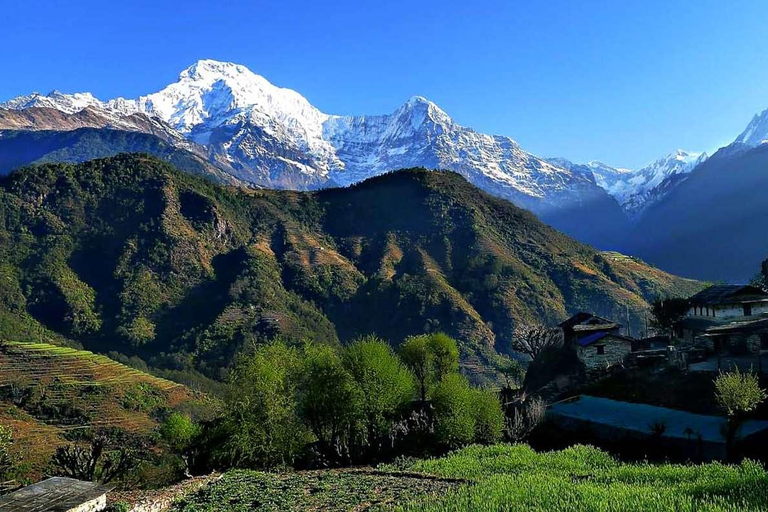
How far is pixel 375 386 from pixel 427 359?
12146mm

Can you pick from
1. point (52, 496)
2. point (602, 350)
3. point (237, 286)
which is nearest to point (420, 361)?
point (602, 350)

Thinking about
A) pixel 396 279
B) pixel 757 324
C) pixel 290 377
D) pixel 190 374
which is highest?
pixel 396 279

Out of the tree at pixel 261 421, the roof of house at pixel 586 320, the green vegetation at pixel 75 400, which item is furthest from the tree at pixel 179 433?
the roof of house at pixel 586 320

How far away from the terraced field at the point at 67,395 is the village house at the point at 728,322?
7252 centimetres

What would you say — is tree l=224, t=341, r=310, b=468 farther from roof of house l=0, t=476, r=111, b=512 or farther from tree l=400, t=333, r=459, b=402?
tree l=400, t=333, r=459, b=402

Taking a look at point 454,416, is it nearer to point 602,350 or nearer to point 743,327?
point 602,350

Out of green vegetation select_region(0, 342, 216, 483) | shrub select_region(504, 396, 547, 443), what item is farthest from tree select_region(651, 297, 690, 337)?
green vegetation select_region(0, 342, 216, 483)

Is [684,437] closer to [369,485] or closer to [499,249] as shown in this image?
[369,485]

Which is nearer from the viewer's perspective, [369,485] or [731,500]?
[731,500]

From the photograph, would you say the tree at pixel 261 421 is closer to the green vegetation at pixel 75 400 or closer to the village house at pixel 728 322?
the village house at pixel 728 322

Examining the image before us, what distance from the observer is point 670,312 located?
58344 mm

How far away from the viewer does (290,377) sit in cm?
4162

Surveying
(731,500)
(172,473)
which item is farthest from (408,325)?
(731,500)

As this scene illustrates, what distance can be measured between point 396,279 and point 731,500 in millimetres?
Result: 169054
